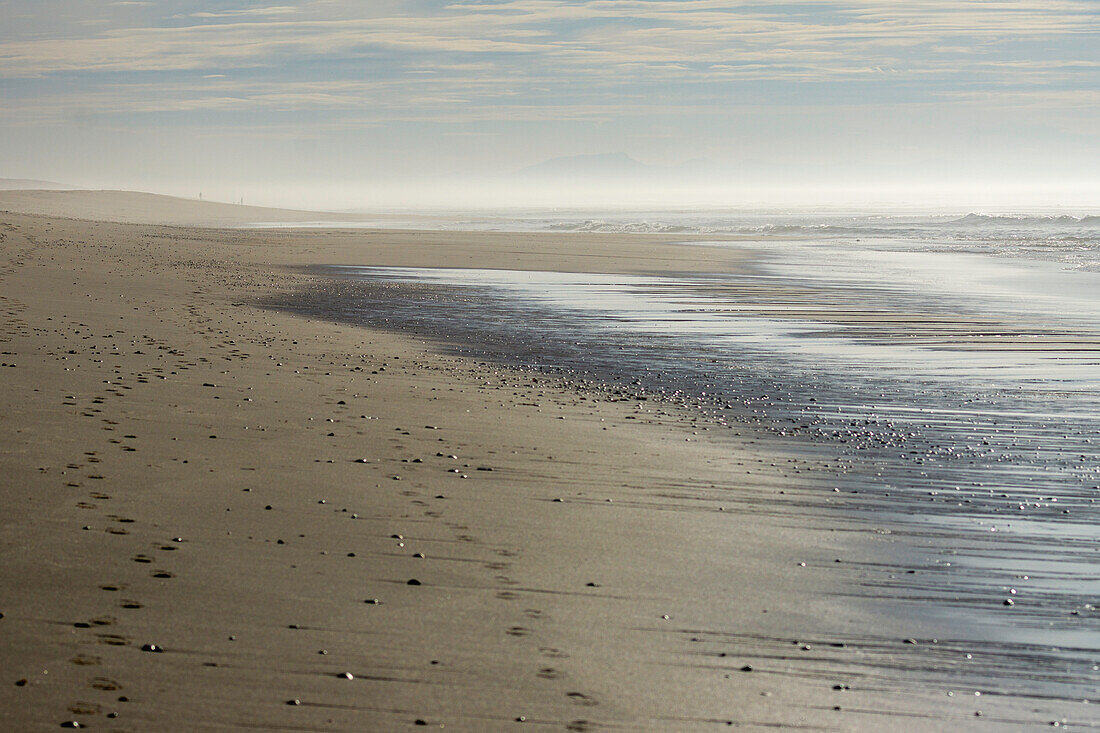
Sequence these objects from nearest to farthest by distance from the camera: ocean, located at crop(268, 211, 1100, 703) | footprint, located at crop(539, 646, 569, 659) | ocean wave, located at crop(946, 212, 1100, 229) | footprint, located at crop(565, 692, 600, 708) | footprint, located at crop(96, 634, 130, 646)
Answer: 1. footprint, located at crop(565, 692, 600, 708)
2. footprint, located at crop(96, 634, 130, 646)
3. footprint, located at crop(539, 646, 569, 659)
4. ocean, located at crop(268, 211, 1100, 703)
5. ocean wave, located at crop(946, 212, 1100, 229)

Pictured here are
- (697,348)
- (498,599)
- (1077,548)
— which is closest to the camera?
(498,599)

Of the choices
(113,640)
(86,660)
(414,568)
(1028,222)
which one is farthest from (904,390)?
(1028,222)

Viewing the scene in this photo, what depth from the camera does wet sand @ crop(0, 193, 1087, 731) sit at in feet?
13.9

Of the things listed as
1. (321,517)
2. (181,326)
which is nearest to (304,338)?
(181,326)

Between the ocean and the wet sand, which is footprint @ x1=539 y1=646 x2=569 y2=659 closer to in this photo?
the wet sand

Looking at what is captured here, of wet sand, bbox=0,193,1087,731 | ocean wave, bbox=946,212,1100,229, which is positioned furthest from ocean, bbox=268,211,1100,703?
ocean wave, bbox=946,212,1100,229

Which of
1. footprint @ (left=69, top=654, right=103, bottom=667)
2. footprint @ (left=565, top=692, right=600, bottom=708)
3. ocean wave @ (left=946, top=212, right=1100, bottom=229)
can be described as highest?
ocean wave @ (left=946, top=212, right=1100, bottom=229)

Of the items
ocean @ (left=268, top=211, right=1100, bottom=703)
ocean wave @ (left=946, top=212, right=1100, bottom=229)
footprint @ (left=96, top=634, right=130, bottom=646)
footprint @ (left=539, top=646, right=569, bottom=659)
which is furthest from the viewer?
ocean wave @ (left=946, top=212, right=1100, bottom=229)

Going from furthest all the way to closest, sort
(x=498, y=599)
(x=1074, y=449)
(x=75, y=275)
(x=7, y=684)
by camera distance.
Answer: (x=75, y=275), (x=1074, y=449), (x=498, y=599), (x=7, y=684)

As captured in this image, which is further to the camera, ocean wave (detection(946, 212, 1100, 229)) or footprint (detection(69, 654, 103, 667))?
ocean wave (detection(946, 212, 1100, 229))

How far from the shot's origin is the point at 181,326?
50.1 feet

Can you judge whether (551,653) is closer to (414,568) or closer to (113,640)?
(414,568)

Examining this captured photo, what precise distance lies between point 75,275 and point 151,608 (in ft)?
63.3

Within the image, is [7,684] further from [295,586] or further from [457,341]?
[457,341]
